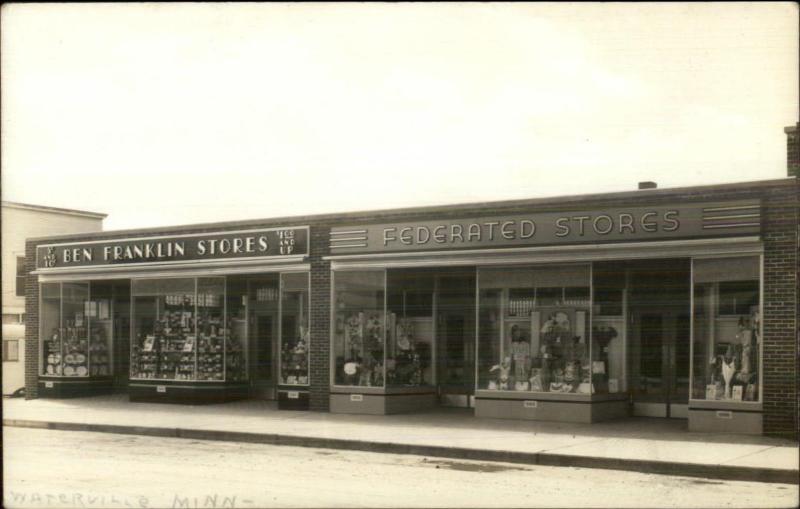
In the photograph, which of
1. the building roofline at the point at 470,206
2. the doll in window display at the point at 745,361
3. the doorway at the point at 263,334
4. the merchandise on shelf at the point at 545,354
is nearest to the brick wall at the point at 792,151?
the building roofline at the point at 470,206

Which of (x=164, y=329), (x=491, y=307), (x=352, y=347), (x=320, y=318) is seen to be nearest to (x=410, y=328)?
(x=352, y=347)

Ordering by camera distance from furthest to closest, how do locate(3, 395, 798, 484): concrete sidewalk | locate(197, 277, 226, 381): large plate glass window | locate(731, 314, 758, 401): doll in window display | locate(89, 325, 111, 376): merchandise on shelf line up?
1. locate(89, 325, 111, 376): merchandise on shelf
2. locate(197, 277, 226, 381): large plate glass window
3. locate(731, 314, 758, 401): doll in window display
4. locate(3, 395, 798, 484): concrete sidewalk

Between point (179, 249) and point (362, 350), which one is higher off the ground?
point (179, 249)

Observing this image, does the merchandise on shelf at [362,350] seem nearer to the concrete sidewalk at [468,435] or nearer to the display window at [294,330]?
the concrete sidewalk at [468,435]

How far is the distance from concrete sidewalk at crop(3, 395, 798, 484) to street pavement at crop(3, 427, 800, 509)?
347mm

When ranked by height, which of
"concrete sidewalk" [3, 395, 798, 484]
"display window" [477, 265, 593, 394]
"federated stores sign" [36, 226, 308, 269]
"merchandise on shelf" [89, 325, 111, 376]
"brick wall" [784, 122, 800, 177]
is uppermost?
"brick wall" [784, 122, 800, 177]

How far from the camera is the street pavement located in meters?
9.92

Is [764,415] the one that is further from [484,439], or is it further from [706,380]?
[484,439]

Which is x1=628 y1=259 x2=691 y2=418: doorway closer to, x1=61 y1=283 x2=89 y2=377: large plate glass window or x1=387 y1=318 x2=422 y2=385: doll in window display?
x1=387 y1=318 x2=422 y2=385: doll in window display

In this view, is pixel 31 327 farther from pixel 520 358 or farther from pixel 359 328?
pixel 520 358

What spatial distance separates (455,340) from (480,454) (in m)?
6.83

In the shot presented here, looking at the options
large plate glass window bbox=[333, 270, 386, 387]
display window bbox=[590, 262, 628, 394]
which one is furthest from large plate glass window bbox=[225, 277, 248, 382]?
display window bbox=[590, 262, 628, 394]

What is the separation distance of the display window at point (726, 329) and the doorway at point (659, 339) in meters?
1.65

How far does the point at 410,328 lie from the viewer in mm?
20609
